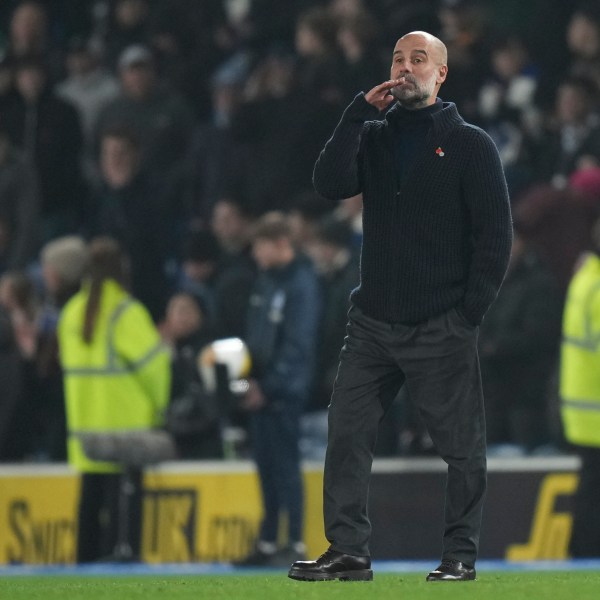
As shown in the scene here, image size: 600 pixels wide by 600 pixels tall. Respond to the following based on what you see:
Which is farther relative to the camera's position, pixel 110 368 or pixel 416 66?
pixel 110 368

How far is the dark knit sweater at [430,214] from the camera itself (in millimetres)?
6023

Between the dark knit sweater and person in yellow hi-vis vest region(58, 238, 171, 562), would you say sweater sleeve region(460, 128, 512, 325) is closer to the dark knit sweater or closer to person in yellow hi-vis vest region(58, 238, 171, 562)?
the dark knit sweater

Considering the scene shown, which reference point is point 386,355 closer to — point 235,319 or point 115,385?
point 115,385

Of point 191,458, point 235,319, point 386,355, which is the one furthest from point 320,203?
point 386,355

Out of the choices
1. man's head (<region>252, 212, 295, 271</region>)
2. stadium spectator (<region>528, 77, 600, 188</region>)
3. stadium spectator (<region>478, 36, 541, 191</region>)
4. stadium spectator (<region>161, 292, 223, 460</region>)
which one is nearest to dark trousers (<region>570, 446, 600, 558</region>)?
man's head (<region>252, 212, 295, 271</region>)

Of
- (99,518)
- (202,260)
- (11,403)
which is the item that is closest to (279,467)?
(99,518)

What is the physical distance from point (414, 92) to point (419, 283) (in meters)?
0.66

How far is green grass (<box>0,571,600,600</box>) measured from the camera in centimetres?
559

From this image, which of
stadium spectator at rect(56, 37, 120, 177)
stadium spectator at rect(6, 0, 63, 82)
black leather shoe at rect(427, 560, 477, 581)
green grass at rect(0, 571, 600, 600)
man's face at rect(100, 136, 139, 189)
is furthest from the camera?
stadium spectator at rect(6, 0, 63, 82)

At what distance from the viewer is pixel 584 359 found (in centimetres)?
973

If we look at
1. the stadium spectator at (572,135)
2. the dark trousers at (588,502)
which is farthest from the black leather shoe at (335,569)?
the stadium spectator at (572,135)

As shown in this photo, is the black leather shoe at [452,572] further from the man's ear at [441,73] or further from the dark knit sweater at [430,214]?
the man's ear at [441,73]

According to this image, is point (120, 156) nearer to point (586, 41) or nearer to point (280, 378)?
point (280, 378)

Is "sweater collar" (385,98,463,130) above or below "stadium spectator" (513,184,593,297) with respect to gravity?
above
